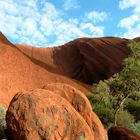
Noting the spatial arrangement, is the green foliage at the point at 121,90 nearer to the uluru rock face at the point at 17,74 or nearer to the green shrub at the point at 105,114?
the green shrub at the point at 105,114

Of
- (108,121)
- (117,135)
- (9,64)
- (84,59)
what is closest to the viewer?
(117,135)

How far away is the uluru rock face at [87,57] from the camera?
3900 inches

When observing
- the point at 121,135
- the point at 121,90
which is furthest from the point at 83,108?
the point at 121,90

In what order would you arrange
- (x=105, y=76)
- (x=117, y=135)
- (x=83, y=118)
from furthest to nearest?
(x=105, y=76) < (x=117, y=135) < (x=83, y=118)

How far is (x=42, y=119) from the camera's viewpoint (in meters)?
16.5

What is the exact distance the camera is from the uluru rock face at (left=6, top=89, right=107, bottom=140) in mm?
16375

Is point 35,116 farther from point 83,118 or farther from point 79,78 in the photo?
point 79,78

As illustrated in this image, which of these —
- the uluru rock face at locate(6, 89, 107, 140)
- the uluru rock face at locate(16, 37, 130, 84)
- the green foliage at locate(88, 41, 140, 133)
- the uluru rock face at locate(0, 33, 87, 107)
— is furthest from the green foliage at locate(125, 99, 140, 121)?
the uluru rock face at locate(16, 37, 130, 84)

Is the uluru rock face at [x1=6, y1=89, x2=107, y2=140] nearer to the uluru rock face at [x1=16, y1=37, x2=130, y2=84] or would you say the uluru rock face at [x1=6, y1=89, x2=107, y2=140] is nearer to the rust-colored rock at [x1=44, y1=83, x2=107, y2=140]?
the rust-colored rock at [x1=44, y1=83, x2=107, y2=140]

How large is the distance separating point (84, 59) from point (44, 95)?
88.0m

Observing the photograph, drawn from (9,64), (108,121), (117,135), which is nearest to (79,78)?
(9,64)

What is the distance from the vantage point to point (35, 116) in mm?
16406

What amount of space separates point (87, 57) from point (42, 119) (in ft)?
291

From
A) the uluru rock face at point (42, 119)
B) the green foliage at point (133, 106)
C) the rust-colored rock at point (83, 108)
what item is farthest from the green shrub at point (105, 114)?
the uluru rock face at point (42, 119)
